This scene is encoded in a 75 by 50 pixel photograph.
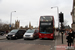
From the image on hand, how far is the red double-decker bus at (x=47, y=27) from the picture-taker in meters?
17.0

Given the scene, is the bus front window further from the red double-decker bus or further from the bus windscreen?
the bus windscreen

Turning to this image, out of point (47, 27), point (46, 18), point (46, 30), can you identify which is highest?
point (46, 18)

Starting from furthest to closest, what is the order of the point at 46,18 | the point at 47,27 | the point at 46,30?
the point at 46,18, the point at 46,30, the point at 47,27

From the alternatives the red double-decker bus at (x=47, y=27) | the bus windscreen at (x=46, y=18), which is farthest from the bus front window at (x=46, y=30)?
the bus windscreen at (x=46, y=18)

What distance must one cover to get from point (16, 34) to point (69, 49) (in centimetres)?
1191

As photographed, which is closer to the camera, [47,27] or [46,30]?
[47,27]

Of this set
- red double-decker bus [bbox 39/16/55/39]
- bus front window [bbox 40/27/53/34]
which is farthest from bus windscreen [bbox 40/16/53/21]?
bus front window [bbox 40/27/53/34]

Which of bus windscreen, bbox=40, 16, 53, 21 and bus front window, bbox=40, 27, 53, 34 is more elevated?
bus windscreen, bbox=40, 16, 53, 21

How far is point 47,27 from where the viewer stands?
56.0 ft

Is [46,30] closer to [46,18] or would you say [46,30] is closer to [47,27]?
[47,27]

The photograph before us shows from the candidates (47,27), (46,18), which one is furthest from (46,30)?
(46,18)

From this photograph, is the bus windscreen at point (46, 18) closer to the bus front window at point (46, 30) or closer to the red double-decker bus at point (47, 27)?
the red double-decker bus at point (47, 27)

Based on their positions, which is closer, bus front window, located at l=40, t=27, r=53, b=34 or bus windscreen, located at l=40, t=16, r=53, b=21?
bus front window, located at l=40, t=27, r=53, b=34

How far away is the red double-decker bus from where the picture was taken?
17.0m
